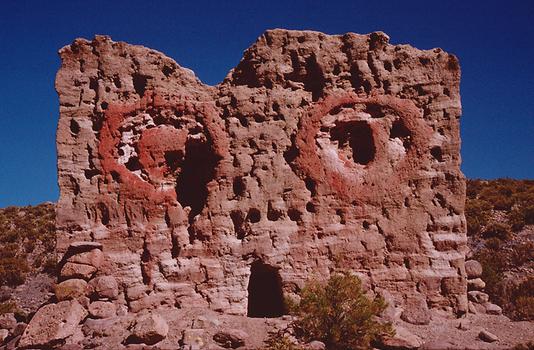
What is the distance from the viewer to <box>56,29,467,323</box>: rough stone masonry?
7520 millimetres

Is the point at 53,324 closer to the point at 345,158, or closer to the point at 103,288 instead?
the point at 103,288

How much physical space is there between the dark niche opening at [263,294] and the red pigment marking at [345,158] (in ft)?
6.22

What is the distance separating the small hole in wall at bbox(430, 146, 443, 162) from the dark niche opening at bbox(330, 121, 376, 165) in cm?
105

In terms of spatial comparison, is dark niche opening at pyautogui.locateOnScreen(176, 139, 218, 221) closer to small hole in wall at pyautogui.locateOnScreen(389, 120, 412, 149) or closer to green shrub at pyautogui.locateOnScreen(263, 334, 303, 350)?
green shrub at pyautogui.locateOnScreen(263, 334, 303, 350)

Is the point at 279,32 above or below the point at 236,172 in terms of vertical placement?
above

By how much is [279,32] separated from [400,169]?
3.30 metres

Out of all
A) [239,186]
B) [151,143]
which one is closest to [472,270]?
[239,186]

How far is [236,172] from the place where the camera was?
7.93 m

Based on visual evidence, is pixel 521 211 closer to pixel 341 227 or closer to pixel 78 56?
pixel 341 227

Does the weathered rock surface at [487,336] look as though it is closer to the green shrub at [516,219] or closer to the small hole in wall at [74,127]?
the small hole in wall at [74,127]

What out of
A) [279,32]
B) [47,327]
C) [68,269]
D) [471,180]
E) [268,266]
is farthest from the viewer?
[471,180]

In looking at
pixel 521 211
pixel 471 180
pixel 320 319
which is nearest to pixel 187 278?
pixel 320 319

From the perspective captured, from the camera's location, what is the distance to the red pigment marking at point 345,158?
312 inches

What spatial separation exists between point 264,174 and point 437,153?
122 inches
